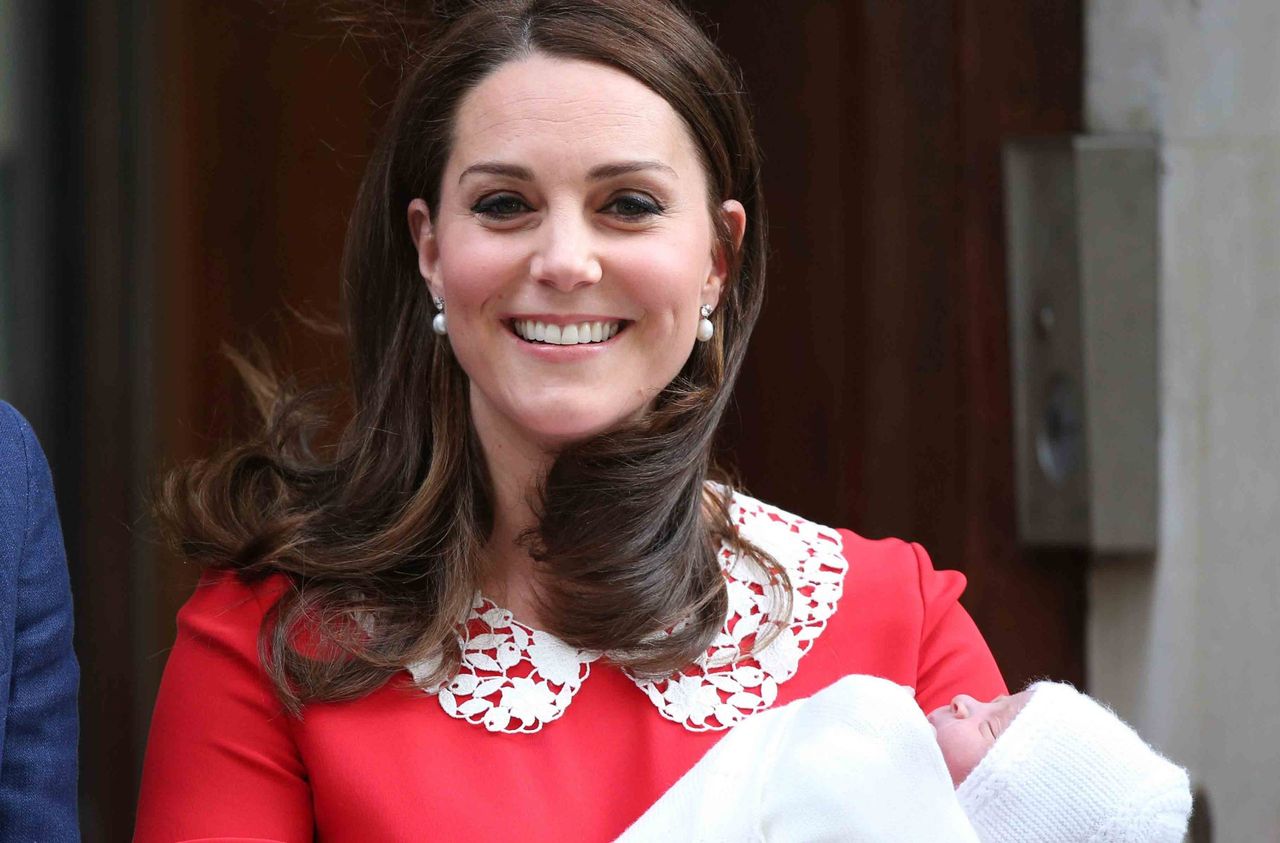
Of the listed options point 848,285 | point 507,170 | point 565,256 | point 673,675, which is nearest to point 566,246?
point 565,256

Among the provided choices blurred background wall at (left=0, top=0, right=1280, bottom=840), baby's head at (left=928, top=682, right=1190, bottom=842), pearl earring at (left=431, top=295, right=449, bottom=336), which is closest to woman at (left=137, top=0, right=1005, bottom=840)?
pearl earring at (left=431, top=295, right=449, bottom=336)

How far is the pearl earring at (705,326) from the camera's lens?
2.39 m

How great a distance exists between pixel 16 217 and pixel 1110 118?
2.10 metres

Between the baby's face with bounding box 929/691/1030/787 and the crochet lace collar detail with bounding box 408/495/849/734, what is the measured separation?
0.89 ft

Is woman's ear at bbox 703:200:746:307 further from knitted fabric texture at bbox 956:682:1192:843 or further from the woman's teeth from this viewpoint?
knitted fabric texture at bbox 956:682:1192:843

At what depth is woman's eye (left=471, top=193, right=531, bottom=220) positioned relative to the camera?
221 centimetres

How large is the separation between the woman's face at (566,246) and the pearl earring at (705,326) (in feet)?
0.38

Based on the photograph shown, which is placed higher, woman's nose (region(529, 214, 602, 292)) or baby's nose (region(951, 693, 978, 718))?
woman's nose (region(529, 214, 602, 292))

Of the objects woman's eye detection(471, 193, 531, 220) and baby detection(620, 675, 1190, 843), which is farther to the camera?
woman's eye detection(471, 193, 531, 220)

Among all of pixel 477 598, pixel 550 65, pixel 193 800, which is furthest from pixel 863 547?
pixel 193 800

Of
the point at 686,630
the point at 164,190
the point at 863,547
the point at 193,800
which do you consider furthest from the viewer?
the point at 164,190

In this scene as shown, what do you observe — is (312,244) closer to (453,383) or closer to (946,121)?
(946,121)

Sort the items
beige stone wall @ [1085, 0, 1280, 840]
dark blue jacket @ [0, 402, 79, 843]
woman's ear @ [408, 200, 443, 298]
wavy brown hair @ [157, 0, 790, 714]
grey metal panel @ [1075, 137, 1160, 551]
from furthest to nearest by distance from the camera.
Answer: grey metal panel @ [1075, 137, 1160, 551]
beige stone wall @ [1085, 0, 1280, 840]
woman's ear @ [408, 200, 443, 298]
wavy brown hair @ [157, 0, 790, 714]
dark blue jacket @ [0, 402, 79, 843]

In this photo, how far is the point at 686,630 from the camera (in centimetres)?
230
